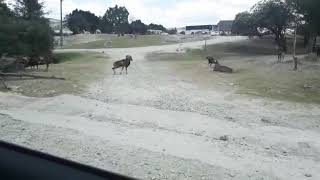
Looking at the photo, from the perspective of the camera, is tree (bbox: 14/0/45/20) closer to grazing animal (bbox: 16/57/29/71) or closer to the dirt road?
grazing animal (bbox: 16/57/29/71)

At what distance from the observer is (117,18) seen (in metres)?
137

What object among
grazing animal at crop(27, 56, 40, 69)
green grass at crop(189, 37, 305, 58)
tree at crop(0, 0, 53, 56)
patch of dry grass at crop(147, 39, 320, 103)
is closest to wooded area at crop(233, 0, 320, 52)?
green grass at crop(189, 37, 305, 58)

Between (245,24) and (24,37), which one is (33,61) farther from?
(245,24)

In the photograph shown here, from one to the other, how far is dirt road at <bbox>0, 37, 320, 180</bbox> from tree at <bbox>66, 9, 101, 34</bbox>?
9583 cm

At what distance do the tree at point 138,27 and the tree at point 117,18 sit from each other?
1576 millimetres

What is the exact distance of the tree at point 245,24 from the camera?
2633 inches

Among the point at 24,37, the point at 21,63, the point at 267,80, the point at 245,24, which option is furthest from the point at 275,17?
the point at 21,63

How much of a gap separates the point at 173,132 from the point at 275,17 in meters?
50.5

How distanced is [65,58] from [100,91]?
28785 mm

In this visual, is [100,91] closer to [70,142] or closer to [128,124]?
[128,124]

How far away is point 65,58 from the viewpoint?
168ft

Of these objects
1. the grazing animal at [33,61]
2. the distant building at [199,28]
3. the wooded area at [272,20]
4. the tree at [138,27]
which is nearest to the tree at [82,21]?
the tree at [138,27]

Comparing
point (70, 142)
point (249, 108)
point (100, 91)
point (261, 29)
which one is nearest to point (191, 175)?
point (70, 142)

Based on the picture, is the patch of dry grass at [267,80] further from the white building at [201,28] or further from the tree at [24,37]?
the white building at [201,28]
